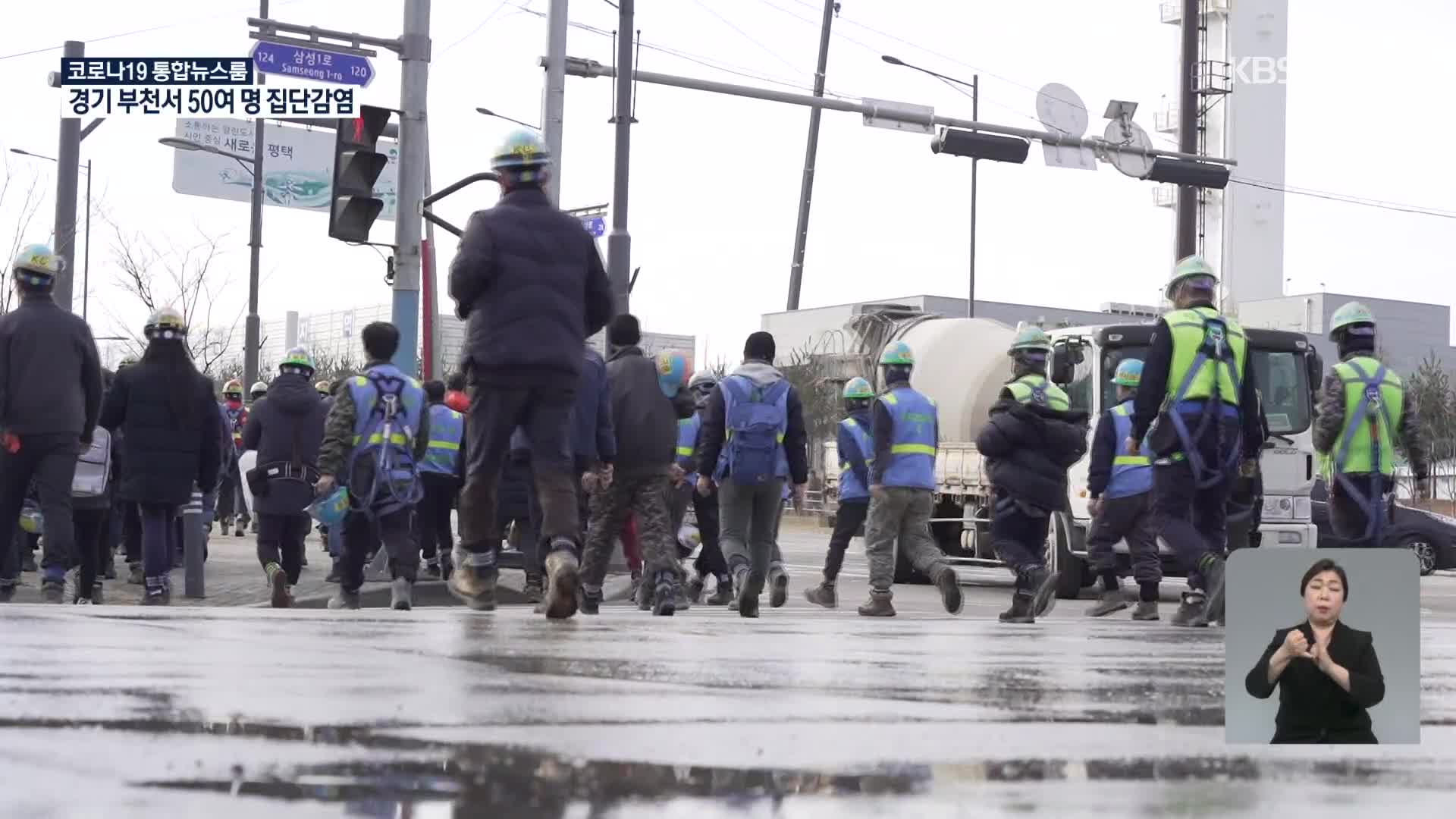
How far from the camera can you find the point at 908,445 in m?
12.0

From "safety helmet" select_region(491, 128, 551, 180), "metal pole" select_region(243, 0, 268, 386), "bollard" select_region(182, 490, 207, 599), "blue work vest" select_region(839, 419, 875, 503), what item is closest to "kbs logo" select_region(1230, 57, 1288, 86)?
"metal pole" select_region(243, 0, 268, 386)

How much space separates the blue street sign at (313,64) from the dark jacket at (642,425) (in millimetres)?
7217

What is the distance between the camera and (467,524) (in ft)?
26.6

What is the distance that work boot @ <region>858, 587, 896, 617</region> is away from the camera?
12.1m

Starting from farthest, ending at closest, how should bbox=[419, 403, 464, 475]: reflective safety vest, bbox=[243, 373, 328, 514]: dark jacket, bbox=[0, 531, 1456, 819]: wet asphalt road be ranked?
bbox=[419, 403, 464, 475]: reflective safety vest → bbox=[243, 373, 328, 514]: dark jacket → bbox=[0, 531, 1456, 819]: wet asphalt road

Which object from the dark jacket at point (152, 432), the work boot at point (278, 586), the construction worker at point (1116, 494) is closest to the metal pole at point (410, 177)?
the work boot at point (278, 586)

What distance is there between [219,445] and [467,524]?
4.75 meters

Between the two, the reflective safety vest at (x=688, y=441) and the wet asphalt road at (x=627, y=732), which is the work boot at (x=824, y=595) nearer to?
the reflective safety vest at (x=688, y=441)

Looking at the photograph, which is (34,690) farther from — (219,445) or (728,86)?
(728,86)

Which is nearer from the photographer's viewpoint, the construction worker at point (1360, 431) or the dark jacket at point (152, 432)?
the construction worker at point (1360, 431)

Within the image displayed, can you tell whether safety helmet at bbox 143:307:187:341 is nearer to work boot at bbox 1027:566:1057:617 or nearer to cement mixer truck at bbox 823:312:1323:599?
work boot at bbox 1027:566:1057:617

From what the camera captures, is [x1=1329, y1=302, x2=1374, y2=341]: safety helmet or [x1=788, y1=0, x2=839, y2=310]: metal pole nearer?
[x1=1329, y1=302, x2=1374, y2=341]: safety helmet

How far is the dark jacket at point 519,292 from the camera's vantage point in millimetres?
7660

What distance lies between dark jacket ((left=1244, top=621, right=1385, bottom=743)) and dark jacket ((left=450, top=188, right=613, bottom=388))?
4.48 m
